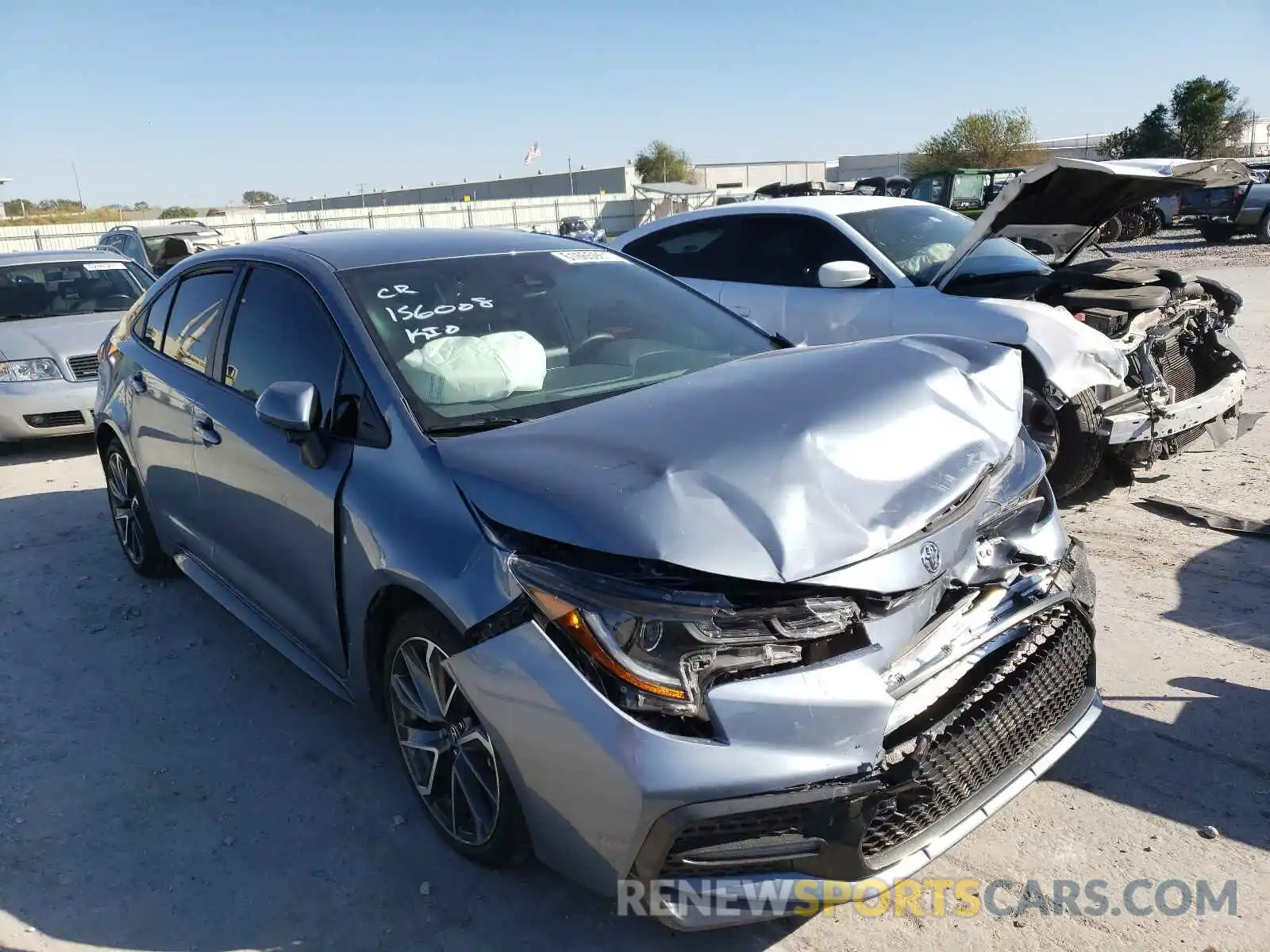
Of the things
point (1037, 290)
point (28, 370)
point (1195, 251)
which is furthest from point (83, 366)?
point (1195, 251)

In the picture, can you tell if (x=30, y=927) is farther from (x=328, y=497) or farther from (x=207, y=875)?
(x=328, y=497)

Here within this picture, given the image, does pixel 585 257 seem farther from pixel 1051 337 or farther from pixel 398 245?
pixel 1051 337

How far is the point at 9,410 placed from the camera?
25.2ft

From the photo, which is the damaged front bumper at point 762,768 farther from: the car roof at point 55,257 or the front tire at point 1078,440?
the car roof at point 55,257

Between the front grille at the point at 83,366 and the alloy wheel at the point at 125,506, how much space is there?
3.08m

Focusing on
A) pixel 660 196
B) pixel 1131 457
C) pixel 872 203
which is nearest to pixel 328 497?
pixel 1131 457

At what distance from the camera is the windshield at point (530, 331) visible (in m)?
3.05

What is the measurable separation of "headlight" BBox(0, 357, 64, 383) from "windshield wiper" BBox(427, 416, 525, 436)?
6495 millimetres

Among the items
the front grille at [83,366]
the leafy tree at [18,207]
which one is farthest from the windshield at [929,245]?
the leafy tree at [18,207]

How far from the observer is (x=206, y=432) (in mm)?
3809

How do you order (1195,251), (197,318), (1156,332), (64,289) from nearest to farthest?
(197,318) → (1156,332) → (64,289) → (1195,251)

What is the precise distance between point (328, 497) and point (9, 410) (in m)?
6.17

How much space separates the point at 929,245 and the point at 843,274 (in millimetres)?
1017

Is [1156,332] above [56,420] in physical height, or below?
above
